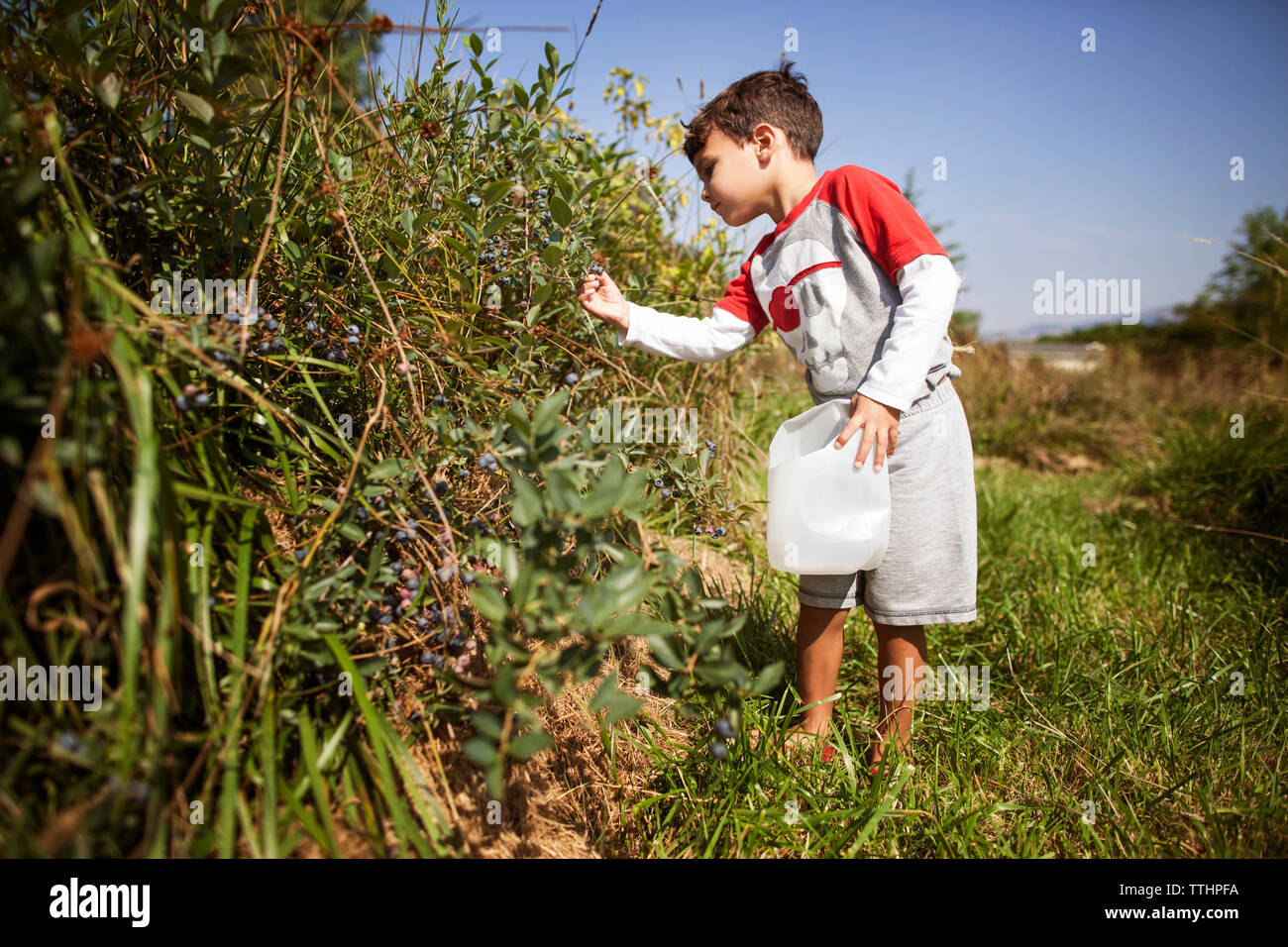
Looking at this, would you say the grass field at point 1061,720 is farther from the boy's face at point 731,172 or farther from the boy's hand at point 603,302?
the boy's face at point 731,172

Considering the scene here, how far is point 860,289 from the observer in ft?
5.56

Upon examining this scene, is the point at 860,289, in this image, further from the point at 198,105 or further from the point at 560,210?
the point at 198,105

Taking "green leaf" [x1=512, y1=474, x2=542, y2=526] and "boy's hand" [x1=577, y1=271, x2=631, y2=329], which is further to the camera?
"boy's hand" [x1=577, y1=271, x2=631, y2=329]

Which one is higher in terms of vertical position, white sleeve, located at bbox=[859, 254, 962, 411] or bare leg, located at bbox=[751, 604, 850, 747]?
white sleeve, located at bbox=[859, 254, 962, 411]

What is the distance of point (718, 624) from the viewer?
113 centimetres

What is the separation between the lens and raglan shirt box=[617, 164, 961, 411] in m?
1.55

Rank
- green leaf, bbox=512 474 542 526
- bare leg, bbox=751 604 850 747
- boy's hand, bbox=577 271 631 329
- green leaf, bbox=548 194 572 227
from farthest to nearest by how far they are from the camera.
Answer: boy's hand, bbox=577 271 631 329 → bare leg, bbox=751 604 850 747 → green leaf, bbox=548 194 572 227 → green leaf, bbox=512 474 542 526

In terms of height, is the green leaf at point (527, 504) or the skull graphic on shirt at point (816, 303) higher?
the skull graphic on shirt at point (816, 303)

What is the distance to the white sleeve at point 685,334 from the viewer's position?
195 cm

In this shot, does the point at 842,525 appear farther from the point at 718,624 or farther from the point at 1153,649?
the point at 1153,649

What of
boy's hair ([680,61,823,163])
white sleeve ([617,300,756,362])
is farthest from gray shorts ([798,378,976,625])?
boy's hair ([680,61,823,163])

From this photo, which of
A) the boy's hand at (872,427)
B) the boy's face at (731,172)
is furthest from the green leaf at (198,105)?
the boy's hand at (872,427)

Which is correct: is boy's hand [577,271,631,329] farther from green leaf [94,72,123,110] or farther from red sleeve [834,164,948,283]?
green leaf [94,72,123,110]

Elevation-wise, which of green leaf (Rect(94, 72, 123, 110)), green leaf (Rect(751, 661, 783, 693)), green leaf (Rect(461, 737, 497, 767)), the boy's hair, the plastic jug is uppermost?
the boy's hair
